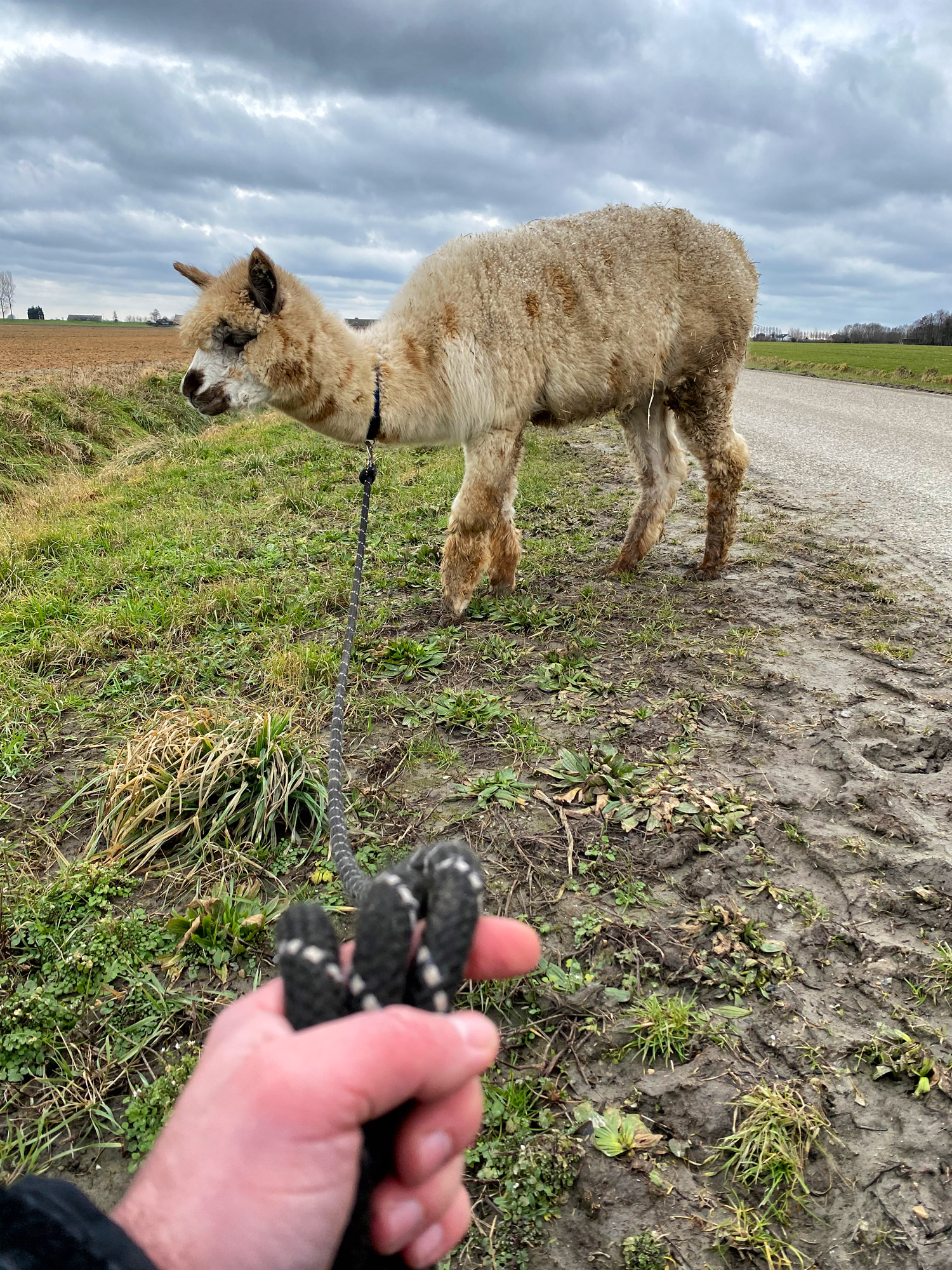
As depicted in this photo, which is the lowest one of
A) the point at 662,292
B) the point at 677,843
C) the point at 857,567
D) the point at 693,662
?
the point at 677,843

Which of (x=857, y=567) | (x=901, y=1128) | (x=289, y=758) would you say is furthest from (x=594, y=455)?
(x=901, y=1128)

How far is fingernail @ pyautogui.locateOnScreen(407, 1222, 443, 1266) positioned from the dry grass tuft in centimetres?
200

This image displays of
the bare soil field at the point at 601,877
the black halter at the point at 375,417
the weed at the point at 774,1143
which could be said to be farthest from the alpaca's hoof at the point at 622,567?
the weed at the point at 774,1143

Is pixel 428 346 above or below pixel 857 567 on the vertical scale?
above

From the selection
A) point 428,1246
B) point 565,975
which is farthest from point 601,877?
point 428,1246

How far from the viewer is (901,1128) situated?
177cm

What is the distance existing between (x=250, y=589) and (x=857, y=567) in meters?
4.64

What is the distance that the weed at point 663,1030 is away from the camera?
A: 6.56 feet

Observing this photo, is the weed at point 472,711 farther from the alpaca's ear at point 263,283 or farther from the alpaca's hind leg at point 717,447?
the alpaca's hind leg at point 717,447

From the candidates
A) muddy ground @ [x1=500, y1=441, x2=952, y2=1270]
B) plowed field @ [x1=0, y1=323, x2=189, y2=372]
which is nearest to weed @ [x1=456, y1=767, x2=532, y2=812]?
muddy ground @ [x1=500, y1=441, x2=952, y2=1270]

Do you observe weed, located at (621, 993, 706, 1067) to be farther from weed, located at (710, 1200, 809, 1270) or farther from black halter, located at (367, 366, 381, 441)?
black halter, located at (367, 366, 381, 441)

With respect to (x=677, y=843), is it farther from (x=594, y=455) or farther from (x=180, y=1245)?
(x=594, y=455)

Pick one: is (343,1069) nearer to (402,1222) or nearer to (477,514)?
(402,1222)

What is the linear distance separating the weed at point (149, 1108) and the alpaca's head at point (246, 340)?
135 inches
